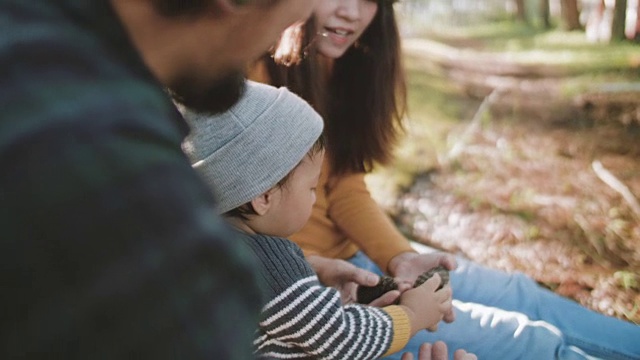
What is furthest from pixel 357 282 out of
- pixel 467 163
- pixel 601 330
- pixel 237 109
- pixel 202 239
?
pixel 467 163

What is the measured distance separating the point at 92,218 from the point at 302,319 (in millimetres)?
851

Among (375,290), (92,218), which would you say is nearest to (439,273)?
(375,290)

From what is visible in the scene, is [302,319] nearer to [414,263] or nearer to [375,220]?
[414,263]

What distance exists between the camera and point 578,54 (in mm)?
4598

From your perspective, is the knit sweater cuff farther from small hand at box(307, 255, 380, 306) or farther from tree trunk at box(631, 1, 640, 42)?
tree trunk at box(631, 1, 640, 42)

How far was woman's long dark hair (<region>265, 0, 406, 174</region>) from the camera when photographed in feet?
7.65

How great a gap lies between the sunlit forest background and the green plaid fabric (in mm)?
1805

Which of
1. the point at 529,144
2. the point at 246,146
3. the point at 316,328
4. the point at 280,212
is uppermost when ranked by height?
the point at 246,146

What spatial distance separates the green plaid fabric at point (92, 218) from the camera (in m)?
0.58

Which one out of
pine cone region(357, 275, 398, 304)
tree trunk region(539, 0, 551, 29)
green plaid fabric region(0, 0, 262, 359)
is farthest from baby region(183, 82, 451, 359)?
tree trunk region(539, 0, 551, 29)

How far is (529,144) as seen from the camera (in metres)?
3.93

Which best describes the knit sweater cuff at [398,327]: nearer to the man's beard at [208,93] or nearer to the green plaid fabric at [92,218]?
the man's beard at [208,93]

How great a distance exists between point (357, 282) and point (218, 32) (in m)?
1.08

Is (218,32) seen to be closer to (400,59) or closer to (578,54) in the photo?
(400,59)
